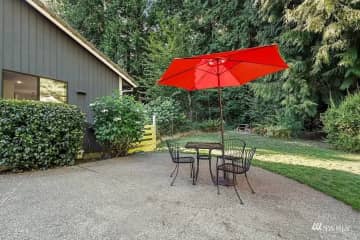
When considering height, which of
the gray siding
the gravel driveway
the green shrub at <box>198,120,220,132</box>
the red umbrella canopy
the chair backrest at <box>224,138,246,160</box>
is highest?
the gray siding

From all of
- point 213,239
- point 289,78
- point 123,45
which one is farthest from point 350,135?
point 123,45

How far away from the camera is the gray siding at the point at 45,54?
229 inches

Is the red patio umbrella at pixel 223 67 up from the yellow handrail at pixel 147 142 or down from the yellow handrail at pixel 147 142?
up

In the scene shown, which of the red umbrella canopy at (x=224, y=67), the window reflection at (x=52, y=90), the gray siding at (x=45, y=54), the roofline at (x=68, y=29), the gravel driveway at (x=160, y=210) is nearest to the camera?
the gravel driveway at (x=160, y=210)

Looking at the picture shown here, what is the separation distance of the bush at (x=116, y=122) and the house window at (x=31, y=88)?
145 cm

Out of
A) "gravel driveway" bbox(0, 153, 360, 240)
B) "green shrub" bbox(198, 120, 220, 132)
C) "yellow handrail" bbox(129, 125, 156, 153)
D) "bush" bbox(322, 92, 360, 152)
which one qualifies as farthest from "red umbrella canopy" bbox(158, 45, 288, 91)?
"green shrub" bbox(198, 120, 220, 132)

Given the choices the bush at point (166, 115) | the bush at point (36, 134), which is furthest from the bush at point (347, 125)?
the bush at point (36, 134)

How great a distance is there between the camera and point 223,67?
451cm

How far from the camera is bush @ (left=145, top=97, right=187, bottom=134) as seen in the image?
11.9 m

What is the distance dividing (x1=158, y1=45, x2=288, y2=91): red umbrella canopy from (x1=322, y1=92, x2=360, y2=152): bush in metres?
5.52

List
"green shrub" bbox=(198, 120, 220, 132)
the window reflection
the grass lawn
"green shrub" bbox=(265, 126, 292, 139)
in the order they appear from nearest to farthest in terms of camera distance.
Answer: the grass lawn, the window reflection, "green shrub" bbox=(265, 126, 292, 139), "green shrub" bbox=(198, 120, 220, 132)

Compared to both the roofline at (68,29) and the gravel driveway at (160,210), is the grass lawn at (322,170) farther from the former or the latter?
the roofline at (68,29)

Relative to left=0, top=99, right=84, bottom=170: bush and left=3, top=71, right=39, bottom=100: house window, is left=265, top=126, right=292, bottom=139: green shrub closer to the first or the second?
left=0, top=99, right=84, bottom=170: bush

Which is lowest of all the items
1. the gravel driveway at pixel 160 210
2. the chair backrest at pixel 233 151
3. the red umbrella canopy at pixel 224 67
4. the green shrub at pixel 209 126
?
the gravel driveway at pixel 160 210
